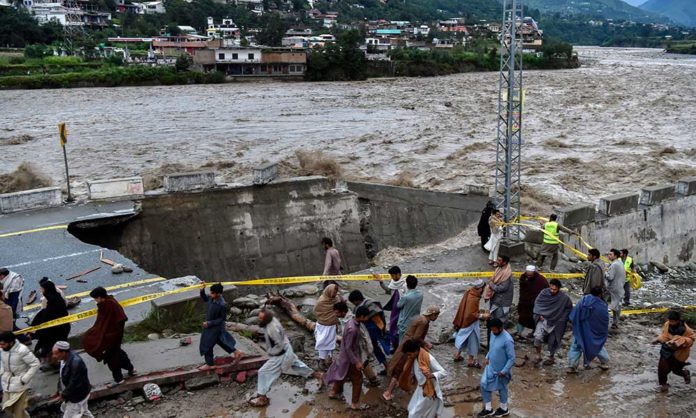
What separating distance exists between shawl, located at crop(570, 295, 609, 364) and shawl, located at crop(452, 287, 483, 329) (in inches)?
53.5

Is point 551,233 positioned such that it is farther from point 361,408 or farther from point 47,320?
point 47,320

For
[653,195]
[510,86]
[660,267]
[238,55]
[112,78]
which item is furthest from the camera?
[238,55]

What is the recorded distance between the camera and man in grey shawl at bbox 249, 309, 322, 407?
739 cm

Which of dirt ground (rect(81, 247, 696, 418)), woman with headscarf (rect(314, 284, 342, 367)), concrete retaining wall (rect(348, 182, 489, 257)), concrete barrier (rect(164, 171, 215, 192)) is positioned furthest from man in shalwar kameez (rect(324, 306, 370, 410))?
concrete retaining wall (rect(348, 182, 489, 257))

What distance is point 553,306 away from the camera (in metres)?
8.71

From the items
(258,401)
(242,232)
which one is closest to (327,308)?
(258,401)

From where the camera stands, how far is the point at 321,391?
8.20 metres

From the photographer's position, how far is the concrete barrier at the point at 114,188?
16.3 m

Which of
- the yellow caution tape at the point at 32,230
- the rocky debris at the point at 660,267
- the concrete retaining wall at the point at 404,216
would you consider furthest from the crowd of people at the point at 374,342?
the concrete retaining wall at the point at 404,216

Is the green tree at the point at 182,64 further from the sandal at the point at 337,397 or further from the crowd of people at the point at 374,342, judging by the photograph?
the sandal at the point at 337,397

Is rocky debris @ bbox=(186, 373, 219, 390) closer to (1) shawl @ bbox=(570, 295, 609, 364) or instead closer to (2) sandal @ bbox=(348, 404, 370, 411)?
(2) sandal @ bbox=(348, 404, 370, 411)

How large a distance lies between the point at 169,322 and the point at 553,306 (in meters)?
5.74

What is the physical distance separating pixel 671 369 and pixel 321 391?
4.65m

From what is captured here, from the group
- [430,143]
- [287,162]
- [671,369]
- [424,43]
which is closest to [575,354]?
[671,369]
